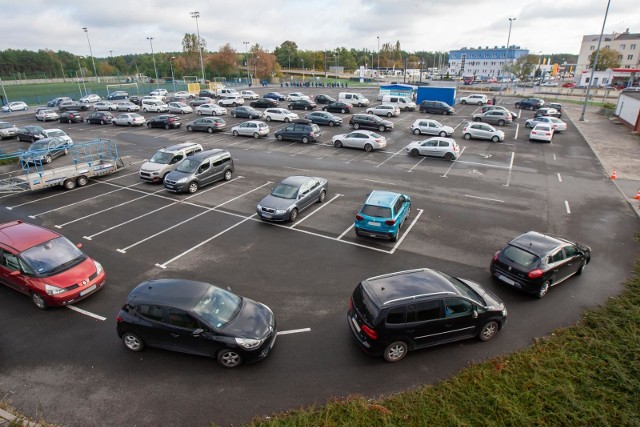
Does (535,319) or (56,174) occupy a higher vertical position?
(56,174)

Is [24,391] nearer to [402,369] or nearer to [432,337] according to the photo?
[402,369]

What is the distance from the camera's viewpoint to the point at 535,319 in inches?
376

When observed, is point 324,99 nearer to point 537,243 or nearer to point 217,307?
point 537,243

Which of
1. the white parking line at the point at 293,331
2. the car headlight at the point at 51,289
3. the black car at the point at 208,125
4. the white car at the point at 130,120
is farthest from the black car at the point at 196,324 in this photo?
the white car at the point at 130,120

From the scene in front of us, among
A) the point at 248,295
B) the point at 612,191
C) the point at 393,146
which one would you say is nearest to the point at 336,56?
the point at 393,146

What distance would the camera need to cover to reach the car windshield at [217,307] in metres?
7.93

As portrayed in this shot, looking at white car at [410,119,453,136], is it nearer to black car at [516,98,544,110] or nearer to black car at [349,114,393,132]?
black car at [349,114,393,132]

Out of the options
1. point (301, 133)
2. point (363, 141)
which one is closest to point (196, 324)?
point (363, 141)

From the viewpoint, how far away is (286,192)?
629 inches

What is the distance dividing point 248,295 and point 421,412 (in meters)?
5.54

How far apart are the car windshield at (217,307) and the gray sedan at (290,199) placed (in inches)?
257

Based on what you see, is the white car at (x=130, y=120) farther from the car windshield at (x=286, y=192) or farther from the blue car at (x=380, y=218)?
the blue car at (x=380, y=218)

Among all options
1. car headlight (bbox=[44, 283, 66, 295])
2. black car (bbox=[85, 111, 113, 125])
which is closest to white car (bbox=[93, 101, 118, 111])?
black car (bbox=[85, 111, 113, 125])

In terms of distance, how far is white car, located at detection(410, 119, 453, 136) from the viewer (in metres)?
31.5
